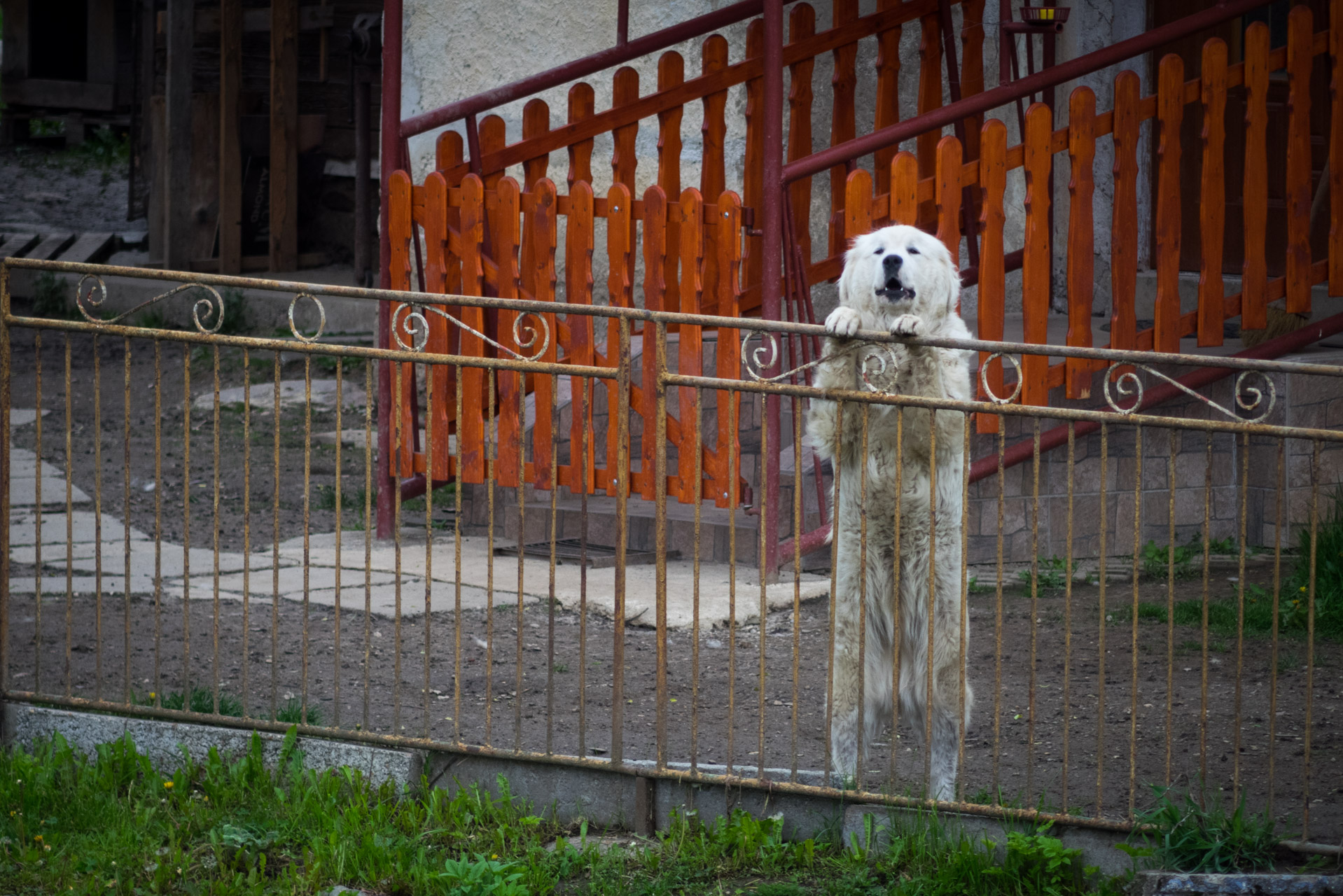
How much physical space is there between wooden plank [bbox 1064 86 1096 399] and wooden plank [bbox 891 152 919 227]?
68cm

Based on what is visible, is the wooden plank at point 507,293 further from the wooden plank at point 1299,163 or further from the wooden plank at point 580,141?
the wooden plank at point 1299,163

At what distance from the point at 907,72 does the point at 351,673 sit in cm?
522

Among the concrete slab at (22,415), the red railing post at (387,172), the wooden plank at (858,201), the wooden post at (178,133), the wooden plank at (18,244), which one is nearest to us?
the wooden plank at (858,201)

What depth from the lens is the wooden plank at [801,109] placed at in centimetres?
700

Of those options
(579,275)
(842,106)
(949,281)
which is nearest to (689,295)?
(579,275)

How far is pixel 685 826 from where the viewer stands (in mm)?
3643

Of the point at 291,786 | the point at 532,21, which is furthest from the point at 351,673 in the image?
the point at 532,21

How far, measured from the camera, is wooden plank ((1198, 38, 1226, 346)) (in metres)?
5.92

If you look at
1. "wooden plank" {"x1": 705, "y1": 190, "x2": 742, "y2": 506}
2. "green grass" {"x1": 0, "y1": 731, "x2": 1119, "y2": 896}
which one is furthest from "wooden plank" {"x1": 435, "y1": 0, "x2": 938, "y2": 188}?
"green grass" {"x1": 0, "y1": 731, "x2": 1119, "y2": 896}

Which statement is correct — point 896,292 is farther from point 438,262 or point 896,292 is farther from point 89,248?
point 89,248

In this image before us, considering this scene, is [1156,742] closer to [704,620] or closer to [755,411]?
[704,620]

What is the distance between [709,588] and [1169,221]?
237cm

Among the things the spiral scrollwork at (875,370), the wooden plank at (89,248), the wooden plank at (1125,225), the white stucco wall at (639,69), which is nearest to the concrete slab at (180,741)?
the spiral scrollwork at (875,370)

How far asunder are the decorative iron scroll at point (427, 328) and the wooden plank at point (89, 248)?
20.4 ft
